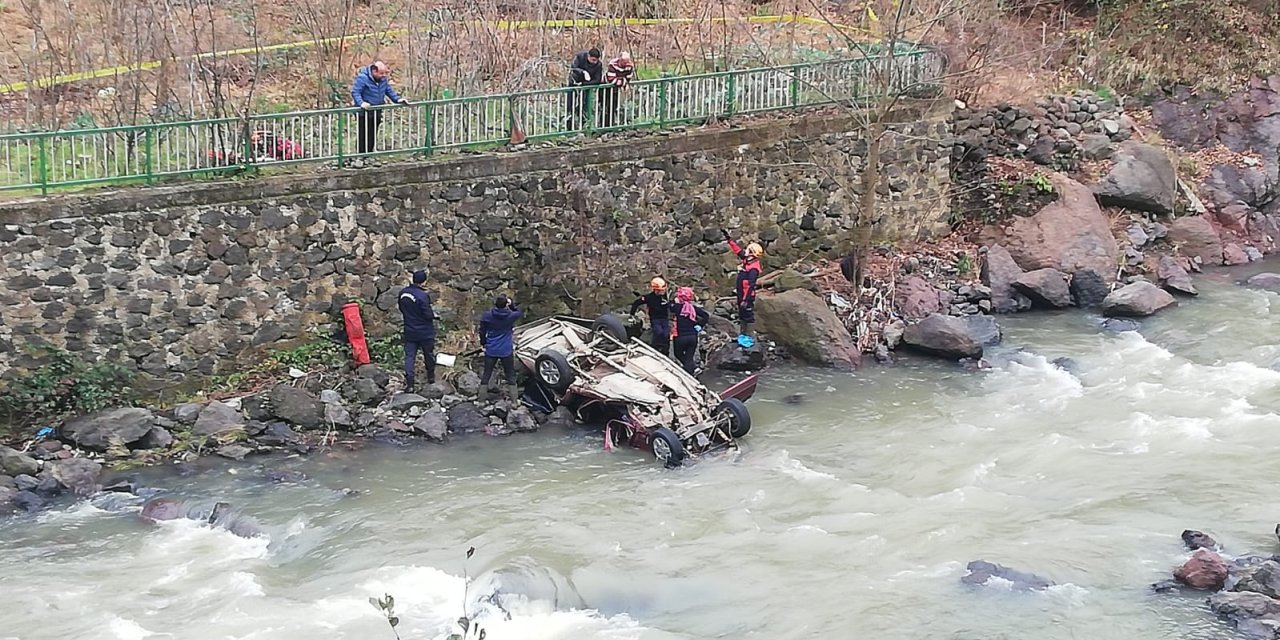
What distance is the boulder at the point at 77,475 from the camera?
13.4 m

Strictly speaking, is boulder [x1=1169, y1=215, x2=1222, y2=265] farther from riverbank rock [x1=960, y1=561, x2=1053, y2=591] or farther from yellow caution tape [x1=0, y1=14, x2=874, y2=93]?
riverbank rock [x1=960, y1=561, x2=1053, y2=591]

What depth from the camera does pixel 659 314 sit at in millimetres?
16797

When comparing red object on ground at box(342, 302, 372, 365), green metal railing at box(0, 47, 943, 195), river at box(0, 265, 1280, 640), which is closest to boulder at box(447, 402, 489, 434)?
river at box(0, 265, 1280, 640)

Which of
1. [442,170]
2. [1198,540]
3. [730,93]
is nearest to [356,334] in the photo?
[442,170]

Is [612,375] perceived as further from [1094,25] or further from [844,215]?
[1094,25]

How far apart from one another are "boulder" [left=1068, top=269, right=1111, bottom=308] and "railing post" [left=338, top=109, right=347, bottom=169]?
35.6ft

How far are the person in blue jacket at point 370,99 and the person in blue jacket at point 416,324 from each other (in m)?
1.85

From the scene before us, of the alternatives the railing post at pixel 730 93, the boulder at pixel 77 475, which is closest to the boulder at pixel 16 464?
the boulder at pixel 77 475

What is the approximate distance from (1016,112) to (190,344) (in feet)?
45.5

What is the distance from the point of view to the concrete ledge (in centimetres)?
1434

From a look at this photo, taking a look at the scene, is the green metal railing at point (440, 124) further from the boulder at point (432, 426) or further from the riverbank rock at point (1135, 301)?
the riverbank rock at point (1135, 301)

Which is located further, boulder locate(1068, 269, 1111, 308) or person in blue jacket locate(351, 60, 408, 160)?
boulder locate(1068, 269, 1111, 308)

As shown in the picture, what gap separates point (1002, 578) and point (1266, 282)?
1183 centimetres

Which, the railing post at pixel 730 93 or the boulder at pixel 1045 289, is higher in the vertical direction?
the railing post at pixel 730 93
